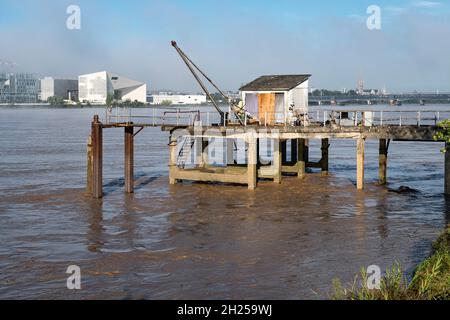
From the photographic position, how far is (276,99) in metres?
42.0

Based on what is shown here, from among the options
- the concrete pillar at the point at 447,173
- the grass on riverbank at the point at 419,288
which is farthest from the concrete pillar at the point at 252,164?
the grass on riverbank at the point at 419,288

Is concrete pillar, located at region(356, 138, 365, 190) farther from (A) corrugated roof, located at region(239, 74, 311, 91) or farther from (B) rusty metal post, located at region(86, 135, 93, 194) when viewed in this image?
(B) rusty metal post, located at region(86, 135, 93, 194)

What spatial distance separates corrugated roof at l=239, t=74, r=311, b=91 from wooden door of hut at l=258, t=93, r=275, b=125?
52 centimetres

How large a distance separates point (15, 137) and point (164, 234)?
64.7 meters

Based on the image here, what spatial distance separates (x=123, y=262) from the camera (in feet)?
73.7

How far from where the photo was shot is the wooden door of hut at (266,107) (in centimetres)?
4178

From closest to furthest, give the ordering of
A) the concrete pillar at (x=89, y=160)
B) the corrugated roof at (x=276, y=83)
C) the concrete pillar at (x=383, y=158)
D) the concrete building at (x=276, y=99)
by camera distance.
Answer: the concrete pillar at (x=89, y=160) → the concrete pillar at (x=383, y=158) → the concrete building at (x=276, y=99) → the corrugated roof at (x=276, y=83)

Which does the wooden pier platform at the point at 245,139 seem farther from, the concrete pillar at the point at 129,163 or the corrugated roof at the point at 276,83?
the corrugated roof at the point at 276,83

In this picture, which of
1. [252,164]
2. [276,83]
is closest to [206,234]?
[252,164]

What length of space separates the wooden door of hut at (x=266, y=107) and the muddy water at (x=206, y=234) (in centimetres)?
428

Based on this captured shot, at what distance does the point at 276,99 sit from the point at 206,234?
56.0ft

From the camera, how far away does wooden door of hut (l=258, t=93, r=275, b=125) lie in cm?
4178

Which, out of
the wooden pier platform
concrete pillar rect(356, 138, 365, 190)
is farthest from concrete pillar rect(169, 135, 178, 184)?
concrete pillar rect(356, 138, 365, 190)
